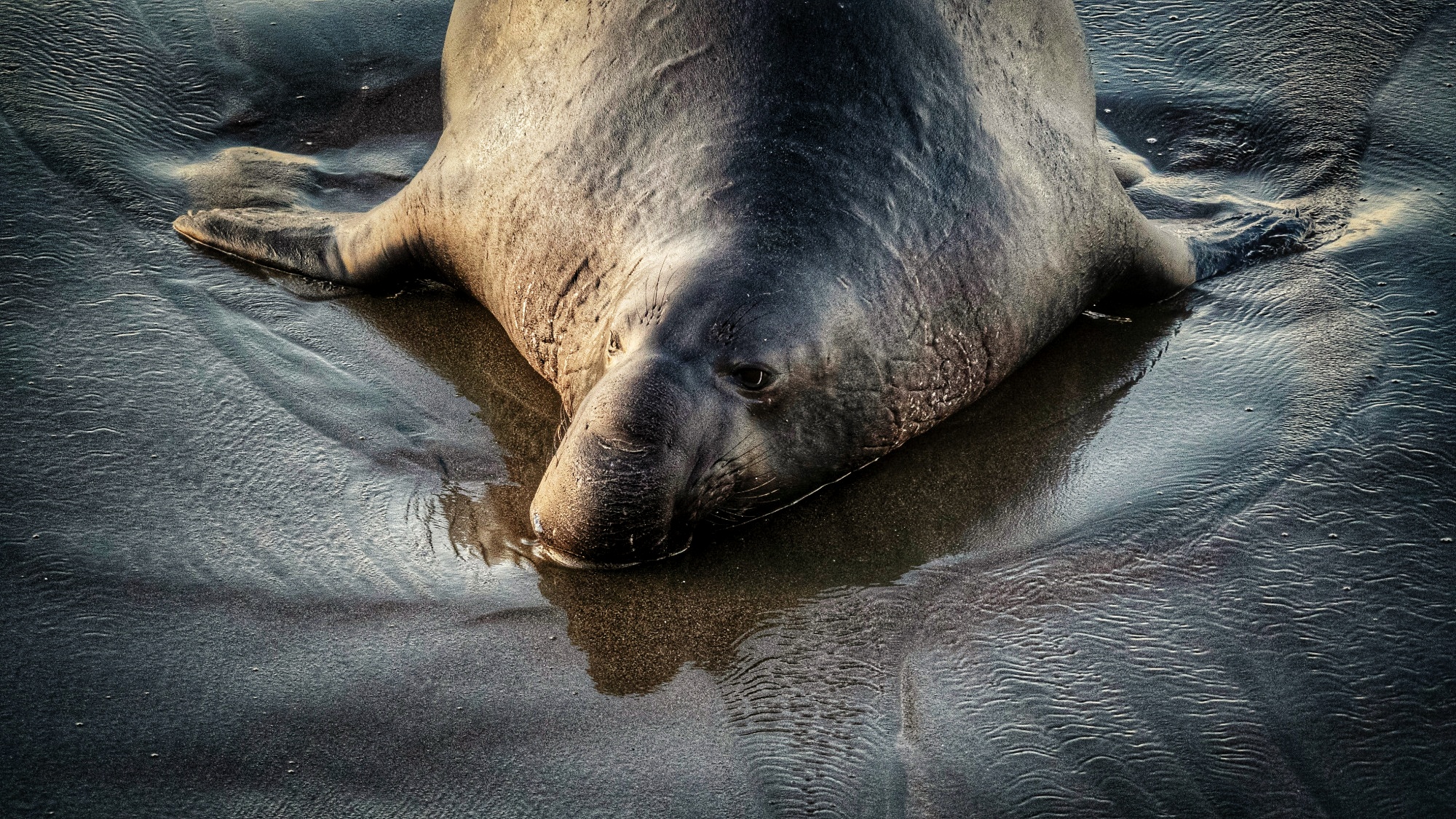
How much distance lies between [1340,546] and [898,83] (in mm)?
1585

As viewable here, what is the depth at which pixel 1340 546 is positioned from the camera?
118 inches

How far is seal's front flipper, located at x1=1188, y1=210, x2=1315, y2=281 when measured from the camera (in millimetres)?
4223

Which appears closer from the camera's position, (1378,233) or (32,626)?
(32,626)

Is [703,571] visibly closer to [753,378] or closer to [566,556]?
[566,556]

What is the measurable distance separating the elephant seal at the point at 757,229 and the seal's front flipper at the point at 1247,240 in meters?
0.27

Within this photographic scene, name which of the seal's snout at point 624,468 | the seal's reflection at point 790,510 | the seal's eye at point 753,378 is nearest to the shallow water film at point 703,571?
the seal's reflection at point 790,510

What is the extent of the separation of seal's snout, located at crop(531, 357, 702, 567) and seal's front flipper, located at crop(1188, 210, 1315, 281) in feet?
7.18

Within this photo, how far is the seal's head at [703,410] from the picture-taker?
9.34 feet

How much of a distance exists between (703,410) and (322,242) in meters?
1.90

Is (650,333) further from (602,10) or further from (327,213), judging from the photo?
(327,213)

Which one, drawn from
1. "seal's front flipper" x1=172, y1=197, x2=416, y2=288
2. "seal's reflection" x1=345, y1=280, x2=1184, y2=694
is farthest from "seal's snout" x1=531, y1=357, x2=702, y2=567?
"seal's front flipper" x1=172, y1=197, x2=416, y2=288

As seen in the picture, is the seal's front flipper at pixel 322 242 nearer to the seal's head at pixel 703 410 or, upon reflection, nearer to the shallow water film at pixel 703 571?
the shallow water film at pixel 703 571

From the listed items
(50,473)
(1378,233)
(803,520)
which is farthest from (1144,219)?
(50,473)

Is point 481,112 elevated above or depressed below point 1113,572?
above
